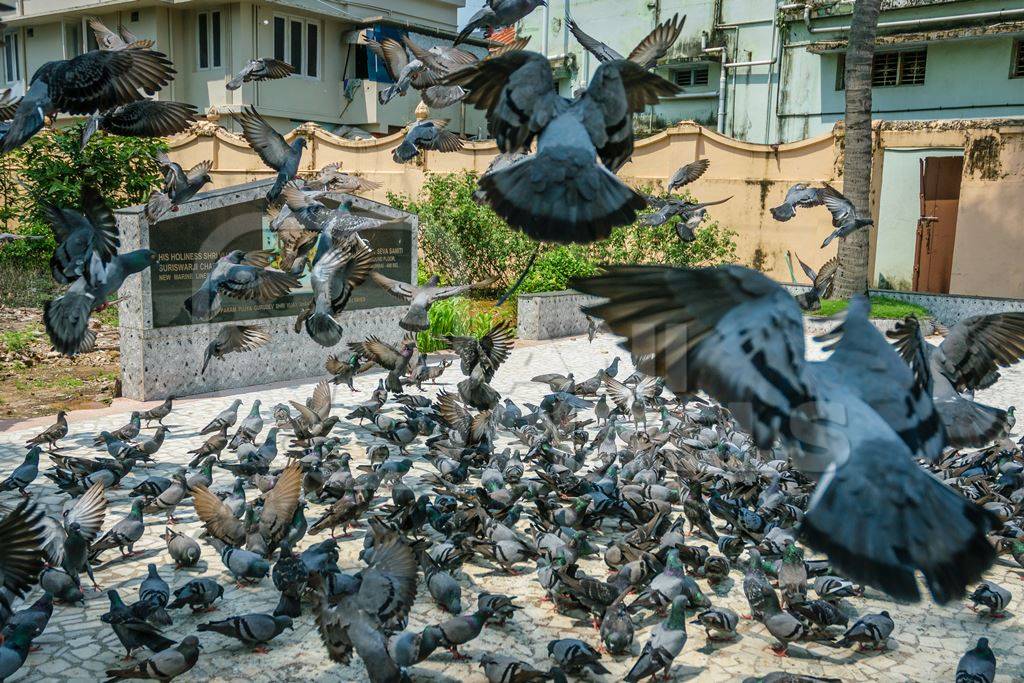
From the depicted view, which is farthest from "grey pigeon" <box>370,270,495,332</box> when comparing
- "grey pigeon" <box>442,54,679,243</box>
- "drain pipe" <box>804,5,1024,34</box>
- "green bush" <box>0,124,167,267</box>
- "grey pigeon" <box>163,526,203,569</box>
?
"drain pipe" <box>804,5,1024,34</box>

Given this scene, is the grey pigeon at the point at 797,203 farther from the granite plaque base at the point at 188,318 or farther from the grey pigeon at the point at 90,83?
the grey pigeon at the point at 90,83

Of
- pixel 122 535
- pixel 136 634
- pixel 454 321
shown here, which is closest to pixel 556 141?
pixel 136 634

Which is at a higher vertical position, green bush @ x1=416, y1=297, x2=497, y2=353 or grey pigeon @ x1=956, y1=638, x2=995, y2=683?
green bush @ x1=416, y1=297, x2=497, y2=353

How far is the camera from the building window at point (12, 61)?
97.2 ft

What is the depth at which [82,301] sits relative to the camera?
17.8 feet

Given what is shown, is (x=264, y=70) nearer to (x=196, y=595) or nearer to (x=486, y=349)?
(x=486, y=349)

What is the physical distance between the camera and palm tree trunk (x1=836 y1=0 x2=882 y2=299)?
48.1 ft

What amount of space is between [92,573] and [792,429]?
4320 mm

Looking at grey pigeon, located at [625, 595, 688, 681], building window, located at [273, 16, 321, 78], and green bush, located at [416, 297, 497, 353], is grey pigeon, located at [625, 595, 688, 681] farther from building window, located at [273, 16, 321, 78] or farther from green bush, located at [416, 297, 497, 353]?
building window, located at [273, 16, 321, 78]

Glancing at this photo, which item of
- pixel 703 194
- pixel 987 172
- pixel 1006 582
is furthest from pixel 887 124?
pixel 1006 582

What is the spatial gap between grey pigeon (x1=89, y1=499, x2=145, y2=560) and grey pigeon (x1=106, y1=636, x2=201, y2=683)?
4.61 feet

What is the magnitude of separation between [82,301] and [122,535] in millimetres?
1449

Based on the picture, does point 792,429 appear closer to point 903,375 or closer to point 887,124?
point 903,375

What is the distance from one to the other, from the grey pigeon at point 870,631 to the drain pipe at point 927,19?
63.9 ft
